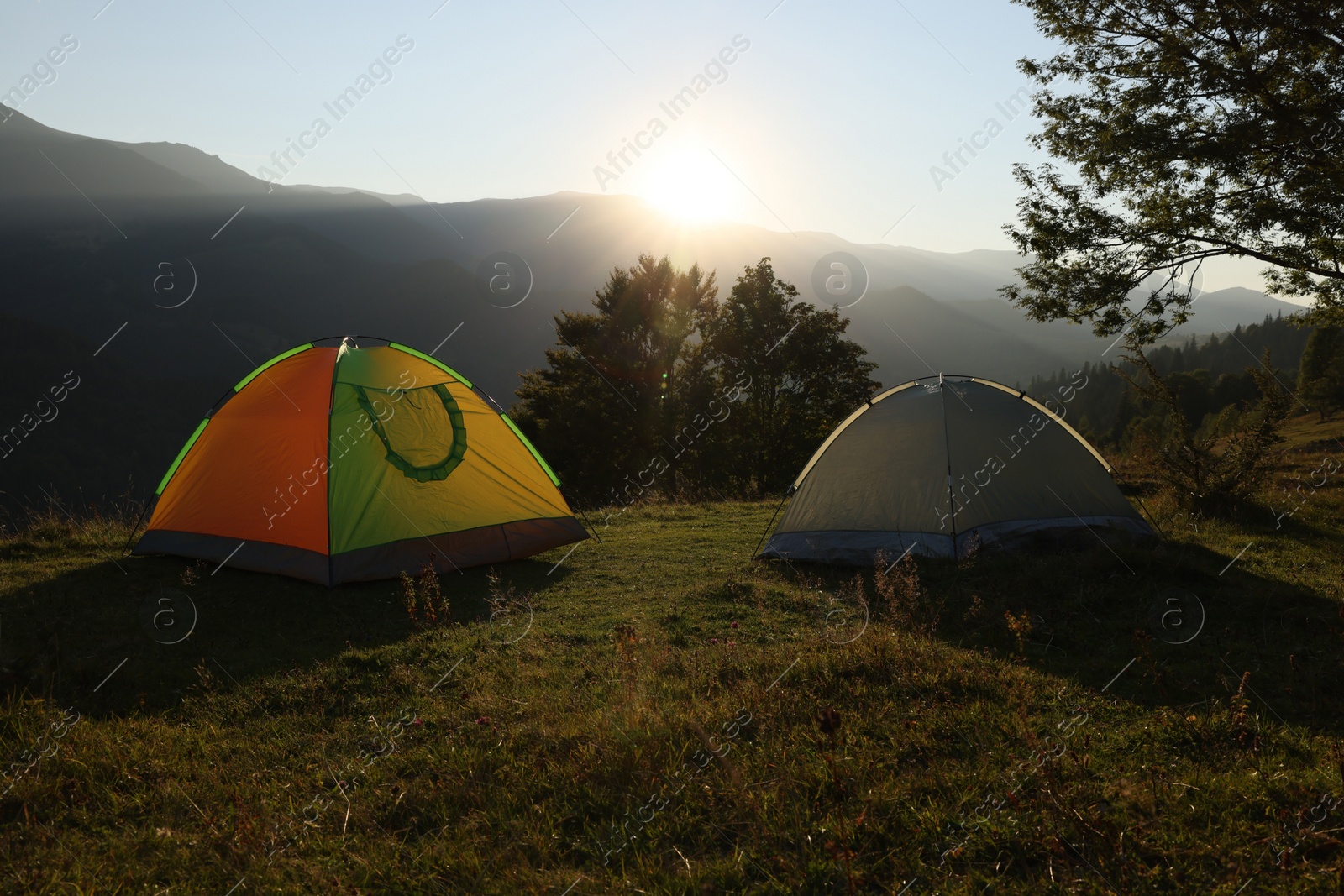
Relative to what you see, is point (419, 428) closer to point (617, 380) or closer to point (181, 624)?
point (181, 624)

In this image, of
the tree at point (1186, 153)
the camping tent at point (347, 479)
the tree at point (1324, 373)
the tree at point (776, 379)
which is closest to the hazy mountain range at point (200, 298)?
the tree at point (1324, 373)

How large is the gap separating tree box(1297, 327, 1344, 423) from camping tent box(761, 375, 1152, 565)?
168 feet

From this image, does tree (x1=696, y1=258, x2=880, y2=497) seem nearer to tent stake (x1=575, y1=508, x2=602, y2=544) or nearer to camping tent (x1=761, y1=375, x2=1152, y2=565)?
tent stake (x1=575, y1=508, x2=602, y2=544)

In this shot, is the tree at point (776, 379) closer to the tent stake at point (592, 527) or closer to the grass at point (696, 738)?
the tent stake at point (592, 527)

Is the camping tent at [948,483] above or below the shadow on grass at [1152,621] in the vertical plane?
above

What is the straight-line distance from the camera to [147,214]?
633 feet

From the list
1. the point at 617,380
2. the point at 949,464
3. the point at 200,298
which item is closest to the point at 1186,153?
the point at 949,464

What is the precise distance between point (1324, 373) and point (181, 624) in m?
66.4

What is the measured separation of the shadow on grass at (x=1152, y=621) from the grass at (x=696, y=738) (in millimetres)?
34

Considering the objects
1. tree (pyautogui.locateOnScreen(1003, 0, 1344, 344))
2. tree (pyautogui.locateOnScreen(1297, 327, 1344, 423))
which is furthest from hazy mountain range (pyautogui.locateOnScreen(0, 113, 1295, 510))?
tree (pyautogui.locateOnScreen(1003, 0, 1344, 344))

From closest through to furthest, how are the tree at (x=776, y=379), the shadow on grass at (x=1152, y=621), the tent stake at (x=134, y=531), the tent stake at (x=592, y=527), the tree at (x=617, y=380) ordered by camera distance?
1. the shadow on grass at (x=1152, y=621)
2. the tent stake at (x=134, y=531)
3. the tent stake at (x=592, y=527)
4. the tree at (x=776, y=379)
5. the tree at (x=617, y=380)

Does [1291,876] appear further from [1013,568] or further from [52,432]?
[52,432]

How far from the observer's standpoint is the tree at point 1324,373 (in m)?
49.6

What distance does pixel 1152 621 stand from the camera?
583cm
